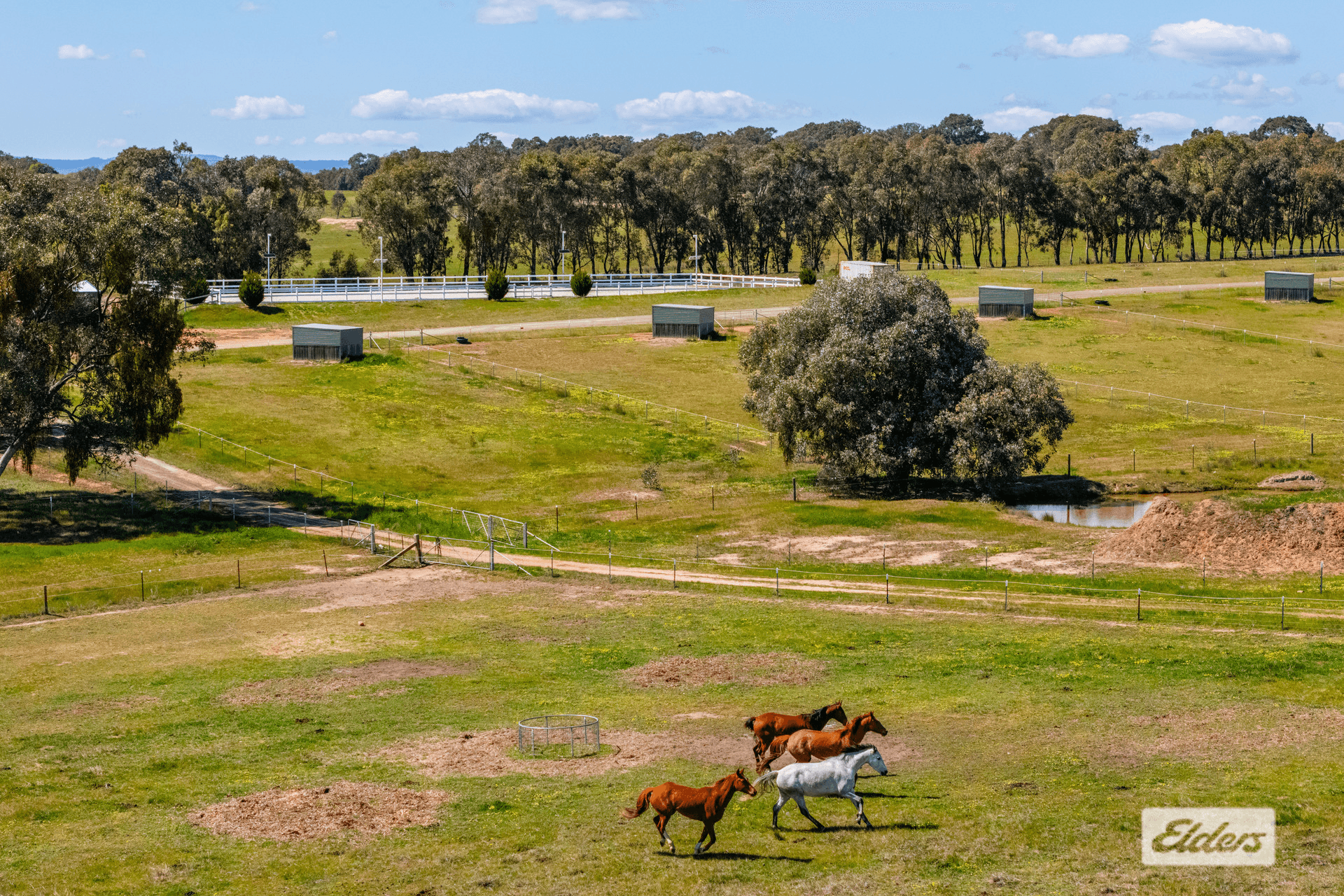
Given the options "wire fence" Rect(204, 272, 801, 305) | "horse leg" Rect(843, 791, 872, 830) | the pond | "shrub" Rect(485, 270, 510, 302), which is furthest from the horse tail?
"shrub" Rect(485, 270, 510, 302)

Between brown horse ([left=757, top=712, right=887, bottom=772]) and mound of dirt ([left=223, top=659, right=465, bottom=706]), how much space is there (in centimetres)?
1517

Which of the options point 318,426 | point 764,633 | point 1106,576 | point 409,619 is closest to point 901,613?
point 764,633

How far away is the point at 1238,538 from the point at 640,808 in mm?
40348

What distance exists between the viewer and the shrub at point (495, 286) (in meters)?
133

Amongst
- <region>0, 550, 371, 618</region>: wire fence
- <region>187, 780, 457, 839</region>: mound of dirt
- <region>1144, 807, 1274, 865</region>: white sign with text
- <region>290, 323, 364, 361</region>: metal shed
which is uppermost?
<region>290, 323, 364, 361</region>: metal shed

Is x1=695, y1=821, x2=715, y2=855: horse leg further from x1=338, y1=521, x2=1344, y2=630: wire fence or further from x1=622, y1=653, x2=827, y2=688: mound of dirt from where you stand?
x1=338, y1=521, x2=1344, y2=630: wire fence

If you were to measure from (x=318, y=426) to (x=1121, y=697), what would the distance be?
2501 inches

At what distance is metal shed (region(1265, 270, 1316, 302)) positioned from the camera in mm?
132125

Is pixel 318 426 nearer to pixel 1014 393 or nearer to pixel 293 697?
pixel 1014 393

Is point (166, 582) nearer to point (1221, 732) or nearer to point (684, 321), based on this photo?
point (1221, 732)

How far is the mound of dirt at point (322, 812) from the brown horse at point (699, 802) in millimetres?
5551

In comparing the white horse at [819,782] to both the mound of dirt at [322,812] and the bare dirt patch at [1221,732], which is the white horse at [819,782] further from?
the bare dirt patch at [1221,732]

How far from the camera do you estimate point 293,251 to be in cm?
15525

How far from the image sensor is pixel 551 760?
1270 inches
